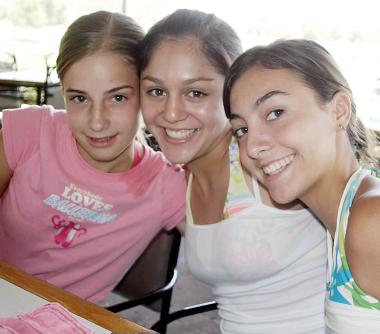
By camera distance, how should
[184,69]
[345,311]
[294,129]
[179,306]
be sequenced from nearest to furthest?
1. [345,311]
2. [294,129]
3. [184,69]
4. [179,306]

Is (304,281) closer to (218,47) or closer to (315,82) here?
(315,82)

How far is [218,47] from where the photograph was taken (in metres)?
1.31

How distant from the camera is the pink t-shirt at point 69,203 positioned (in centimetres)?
145

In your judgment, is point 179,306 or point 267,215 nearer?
point 267,215

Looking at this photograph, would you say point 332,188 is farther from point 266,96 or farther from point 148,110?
point 148,110

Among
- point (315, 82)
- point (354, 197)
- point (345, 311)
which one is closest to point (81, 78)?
point (315, 82)

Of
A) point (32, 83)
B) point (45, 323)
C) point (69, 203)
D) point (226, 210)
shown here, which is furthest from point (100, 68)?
point (32, 83)

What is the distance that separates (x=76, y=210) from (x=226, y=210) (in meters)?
0.43

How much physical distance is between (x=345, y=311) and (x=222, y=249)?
1.43ft

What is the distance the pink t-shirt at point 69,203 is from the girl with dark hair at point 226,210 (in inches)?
6.0

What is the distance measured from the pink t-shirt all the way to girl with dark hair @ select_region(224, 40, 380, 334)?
0.39 metres

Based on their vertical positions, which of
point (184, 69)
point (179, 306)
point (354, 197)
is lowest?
point (179, 306)

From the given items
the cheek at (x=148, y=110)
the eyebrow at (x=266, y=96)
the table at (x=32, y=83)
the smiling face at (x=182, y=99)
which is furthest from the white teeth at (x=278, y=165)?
the table at (x=32, y=83)

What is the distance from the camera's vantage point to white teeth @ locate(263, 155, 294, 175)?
112cm
